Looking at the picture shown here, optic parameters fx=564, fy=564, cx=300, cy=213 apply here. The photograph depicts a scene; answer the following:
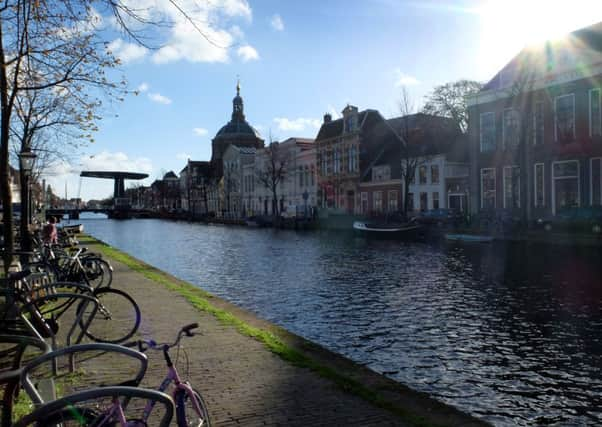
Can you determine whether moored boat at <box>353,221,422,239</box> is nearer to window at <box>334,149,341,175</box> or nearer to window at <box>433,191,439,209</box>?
window at <box>433,191,439,209</box>

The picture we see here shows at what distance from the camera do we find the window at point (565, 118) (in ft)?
127

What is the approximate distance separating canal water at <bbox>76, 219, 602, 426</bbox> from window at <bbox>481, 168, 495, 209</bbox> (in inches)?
822

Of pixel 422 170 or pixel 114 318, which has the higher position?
pixel 422 170

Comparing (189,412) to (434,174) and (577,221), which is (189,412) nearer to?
(577,221)

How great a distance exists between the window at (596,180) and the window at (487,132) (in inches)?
354

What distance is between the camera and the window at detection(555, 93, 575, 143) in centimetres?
3881

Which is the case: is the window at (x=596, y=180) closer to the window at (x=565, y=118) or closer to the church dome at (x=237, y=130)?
the window at (x=565, y=118)

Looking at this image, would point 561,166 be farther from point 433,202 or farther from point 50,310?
point 50,310

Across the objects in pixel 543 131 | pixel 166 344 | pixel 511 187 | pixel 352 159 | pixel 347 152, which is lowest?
pixel 166 344

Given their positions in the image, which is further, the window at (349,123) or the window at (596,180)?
the window at (349,123)

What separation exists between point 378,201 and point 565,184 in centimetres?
2452

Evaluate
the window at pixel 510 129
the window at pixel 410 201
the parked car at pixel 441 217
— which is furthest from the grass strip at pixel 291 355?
the window at pixel 410 201

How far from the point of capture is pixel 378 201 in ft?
203

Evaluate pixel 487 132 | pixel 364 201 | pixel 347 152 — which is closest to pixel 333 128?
pixel 347 152
